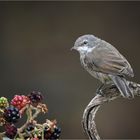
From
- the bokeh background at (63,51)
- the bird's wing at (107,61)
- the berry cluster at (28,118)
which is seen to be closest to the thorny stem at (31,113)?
the berry cluster at (28,118)

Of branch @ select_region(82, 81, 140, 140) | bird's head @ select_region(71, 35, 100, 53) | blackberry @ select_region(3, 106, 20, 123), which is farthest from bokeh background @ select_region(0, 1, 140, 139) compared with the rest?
blackberry @ select_region(3, 106, 20, 123)

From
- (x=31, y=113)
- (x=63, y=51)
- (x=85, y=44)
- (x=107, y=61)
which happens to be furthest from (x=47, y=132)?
(x=63, y=51)

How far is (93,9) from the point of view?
4.72m

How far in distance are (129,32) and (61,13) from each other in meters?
0.49

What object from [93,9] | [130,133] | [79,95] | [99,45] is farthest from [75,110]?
[99,45]

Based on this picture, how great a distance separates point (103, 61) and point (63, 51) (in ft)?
8.31

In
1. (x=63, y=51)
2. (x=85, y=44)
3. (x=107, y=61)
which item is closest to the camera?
(x=107, y=61)

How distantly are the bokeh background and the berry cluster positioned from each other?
3156 millimetres

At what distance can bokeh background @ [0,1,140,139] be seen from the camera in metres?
4.75

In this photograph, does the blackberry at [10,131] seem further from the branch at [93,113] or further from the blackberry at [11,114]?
the branch at [93,113]

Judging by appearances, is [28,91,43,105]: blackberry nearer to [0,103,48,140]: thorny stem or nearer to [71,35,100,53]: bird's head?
[0,103,48,140]: thorny stem

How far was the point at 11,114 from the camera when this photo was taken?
4.90 feet

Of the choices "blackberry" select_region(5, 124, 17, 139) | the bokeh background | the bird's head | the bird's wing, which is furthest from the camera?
the bokeh background

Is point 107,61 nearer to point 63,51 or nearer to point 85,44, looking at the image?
point 85,44
